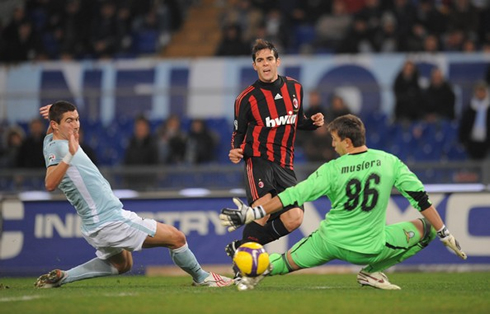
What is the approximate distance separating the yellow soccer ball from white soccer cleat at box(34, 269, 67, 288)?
1.86 metres

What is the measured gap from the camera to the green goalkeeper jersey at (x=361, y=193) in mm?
7547

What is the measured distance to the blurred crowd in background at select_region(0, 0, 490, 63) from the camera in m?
17.0

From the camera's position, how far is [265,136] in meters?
8.81

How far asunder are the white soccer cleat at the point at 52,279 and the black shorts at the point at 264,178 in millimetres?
1985

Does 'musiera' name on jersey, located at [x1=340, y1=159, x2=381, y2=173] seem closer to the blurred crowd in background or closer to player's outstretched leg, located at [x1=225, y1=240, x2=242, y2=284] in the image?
player's outstretched leg, located at [x1=225, y1=240, x2=242, y2=284]

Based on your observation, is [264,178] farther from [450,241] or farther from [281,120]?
[450,241]

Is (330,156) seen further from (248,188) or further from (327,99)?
(248,188)

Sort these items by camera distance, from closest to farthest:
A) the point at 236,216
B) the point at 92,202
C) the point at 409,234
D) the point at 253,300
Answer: the point at 253,300
the point at 236,216
the point at 409,234
the point at 92,202

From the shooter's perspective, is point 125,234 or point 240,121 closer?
point 125,234

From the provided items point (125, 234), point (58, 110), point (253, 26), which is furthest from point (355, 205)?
point (253, 26)

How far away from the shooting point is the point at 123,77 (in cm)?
1817

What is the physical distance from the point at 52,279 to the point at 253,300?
247 centimetres

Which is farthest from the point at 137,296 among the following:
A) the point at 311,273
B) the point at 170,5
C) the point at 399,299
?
the point at 170,5

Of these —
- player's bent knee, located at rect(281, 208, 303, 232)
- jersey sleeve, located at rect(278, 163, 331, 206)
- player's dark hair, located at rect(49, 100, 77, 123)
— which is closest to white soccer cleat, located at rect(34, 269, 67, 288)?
player's dark hair, located at rect(49, 100, 77, 123)
